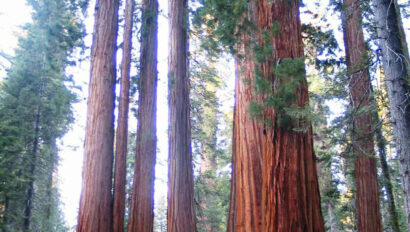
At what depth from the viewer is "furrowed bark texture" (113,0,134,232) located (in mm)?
8797

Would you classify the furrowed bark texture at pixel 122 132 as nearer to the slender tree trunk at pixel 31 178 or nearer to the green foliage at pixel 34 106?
the green foliage at pixel 34 106

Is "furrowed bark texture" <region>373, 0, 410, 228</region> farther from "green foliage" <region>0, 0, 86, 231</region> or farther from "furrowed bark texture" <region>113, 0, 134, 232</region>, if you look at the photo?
"green foliage" <region>0, 0, 86, 231</region>

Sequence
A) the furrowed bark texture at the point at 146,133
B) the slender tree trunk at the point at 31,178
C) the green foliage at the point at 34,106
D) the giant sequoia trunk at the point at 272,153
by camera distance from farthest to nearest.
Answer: the slender tree trunk at the point at 31,178, the green foliage at the point at 34,106, the furrowed bark texture at the point at 146,133, the giant sequoia trunk at the point at 272,153

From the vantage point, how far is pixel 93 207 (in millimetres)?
7492

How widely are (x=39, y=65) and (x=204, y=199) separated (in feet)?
31.8

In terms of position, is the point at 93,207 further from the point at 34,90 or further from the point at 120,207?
the point at 34,90

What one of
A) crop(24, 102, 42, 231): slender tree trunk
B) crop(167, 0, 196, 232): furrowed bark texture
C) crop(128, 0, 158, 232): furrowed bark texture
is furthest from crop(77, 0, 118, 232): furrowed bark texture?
crop(24, 102, 42, 231): slender tree trunk

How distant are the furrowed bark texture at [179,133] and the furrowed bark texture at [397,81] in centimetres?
490

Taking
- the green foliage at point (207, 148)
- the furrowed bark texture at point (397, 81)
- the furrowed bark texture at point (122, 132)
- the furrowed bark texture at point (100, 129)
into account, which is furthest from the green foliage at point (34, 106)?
the furrowed bark texture at point (397, 81)

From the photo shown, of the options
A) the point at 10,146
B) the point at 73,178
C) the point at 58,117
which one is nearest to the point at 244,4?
the point at 10,146

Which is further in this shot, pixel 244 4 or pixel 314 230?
pixel 244 4

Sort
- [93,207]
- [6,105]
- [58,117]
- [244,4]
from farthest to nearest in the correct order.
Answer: [58,117]
[6,105]
[93,207]
[244,4]

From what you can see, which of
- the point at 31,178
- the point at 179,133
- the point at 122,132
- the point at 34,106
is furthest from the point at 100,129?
the point at 34,106

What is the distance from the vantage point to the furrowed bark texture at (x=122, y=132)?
8.80 metres
